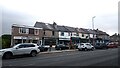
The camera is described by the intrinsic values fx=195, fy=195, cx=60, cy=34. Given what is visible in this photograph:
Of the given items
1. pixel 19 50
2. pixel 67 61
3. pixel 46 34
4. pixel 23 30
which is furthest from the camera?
pixel 46 34

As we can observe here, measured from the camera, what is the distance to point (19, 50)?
23.3m

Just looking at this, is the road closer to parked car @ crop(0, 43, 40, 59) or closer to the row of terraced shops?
parked car @ crop(0, 43, 40, 59)

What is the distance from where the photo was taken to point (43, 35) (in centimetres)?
5922

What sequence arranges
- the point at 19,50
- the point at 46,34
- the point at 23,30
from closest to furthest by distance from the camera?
the point at 19,50 → the point at 23,30 → the point at 46,34

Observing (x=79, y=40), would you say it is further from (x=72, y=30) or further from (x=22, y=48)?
(x=22, y=48)

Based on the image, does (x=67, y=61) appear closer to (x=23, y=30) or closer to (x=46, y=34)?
(x=23, y=30)

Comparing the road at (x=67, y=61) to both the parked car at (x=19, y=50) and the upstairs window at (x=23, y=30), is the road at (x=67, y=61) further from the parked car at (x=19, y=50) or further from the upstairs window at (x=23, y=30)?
the upstairs window at (x=23, y=30)

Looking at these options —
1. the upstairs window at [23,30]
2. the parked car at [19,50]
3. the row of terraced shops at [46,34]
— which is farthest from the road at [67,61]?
the upstairs window at [23,30]

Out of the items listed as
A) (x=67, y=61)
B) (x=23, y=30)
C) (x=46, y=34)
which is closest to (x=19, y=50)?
(x=67, y=61)

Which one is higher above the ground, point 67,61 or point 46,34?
point 46,34

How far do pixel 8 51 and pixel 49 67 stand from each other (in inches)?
425

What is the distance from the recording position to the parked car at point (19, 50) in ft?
72.9

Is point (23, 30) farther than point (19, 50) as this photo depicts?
Yes

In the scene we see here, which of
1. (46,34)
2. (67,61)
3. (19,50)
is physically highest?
(46,34)
